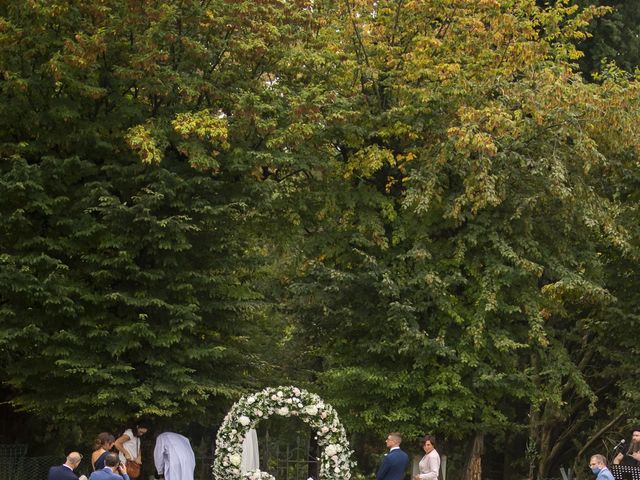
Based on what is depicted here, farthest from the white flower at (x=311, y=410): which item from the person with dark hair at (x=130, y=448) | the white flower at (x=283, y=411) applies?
the person with dark hair at (x=130, y=448)

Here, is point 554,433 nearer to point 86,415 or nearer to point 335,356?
point 335,356

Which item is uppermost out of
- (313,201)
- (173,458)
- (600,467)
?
(313,201)

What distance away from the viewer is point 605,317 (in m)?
26.0

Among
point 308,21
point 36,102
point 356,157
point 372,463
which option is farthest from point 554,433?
point 36,102

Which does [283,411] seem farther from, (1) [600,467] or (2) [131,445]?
(1) [600,467]

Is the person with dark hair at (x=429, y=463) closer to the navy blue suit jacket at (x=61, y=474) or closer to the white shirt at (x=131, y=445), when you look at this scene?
the white shirt at (x=131, y=445)

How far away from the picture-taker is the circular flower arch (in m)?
19.2

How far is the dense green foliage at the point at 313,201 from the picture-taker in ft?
70.8

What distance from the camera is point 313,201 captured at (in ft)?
81.5

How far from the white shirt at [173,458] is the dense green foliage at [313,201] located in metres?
1.11

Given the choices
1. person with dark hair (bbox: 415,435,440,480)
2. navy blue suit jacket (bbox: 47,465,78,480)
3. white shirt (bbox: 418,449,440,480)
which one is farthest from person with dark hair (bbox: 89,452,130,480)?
white shirt (bbox: 418,449,440,480)

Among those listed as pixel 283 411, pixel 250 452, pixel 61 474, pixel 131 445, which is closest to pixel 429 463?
pixel 283 411

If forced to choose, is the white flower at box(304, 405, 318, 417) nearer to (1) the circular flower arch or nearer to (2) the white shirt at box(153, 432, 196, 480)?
(1) the circular flower arch

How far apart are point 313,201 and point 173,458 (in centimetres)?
721
